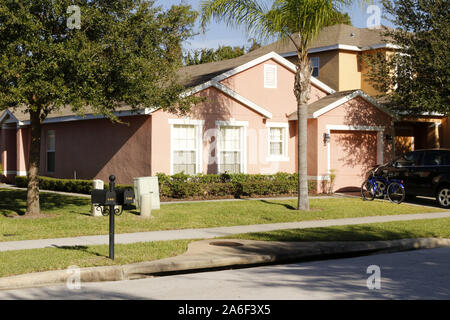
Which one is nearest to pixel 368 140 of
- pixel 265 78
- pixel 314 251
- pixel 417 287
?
pixel 265 78

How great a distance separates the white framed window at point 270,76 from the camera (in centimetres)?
2362

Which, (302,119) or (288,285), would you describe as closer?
(288,285)

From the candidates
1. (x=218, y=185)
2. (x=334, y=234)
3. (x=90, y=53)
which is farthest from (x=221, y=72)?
(x=334, y=234)

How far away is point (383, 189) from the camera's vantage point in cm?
2003

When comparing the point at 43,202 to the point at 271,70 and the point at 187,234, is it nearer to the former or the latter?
the point at 187,234

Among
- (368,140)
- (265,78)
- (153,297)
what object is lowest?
(153,297)

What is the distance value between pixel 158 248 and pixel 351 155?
585 inches

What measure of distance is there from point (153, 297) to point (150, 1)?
30.5ft

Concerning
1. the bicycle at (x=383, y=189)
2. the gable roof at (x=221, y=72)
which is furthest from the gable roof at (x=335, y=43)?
the bicycle at (x=383, y=189)

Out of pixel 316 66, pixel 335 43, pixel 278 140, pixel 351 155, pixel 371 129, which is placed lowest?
pixel 351 155

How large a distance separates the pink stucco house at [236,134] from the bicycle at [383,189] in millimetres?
2637

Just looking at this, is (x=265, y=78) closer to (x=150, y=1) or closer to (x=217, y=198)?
(x=217, y=198)

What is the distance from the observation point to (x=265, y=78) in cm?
2362

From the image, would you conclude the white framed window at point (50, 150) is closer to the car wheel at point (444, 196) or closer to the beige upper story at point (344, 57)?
the beige upper story at point (344, 57)
